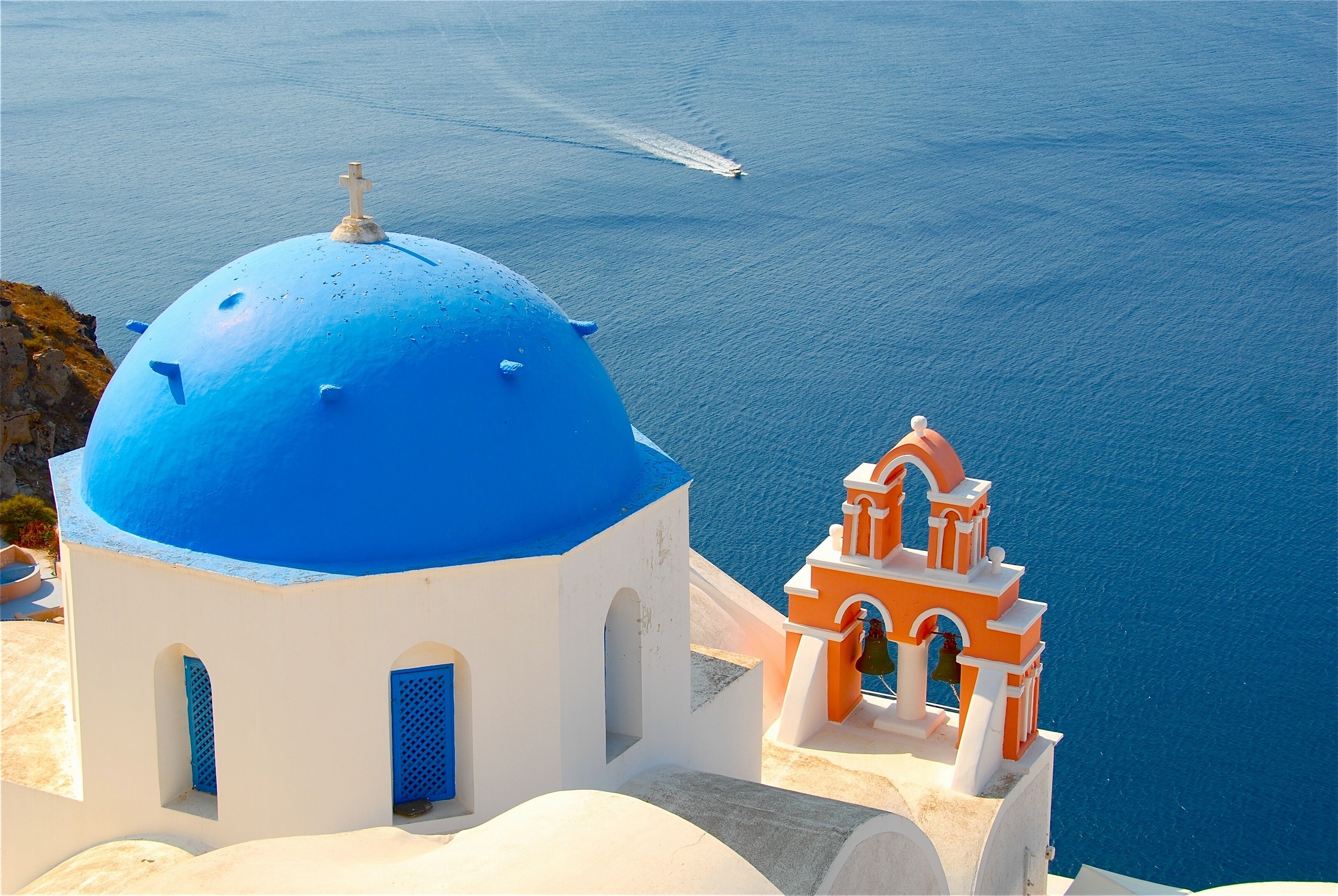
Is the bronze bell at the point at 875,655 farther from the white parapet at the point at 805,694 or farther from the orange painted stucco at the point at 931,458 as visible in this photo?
the orange painted stucco at the point at 931,458

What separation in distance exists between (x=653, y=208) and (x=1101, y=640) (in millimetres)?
19234

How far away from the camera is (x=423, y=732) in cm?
718

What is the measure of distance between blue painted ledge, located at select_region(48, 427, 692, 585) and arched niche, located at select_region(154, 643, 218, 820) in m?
0.57

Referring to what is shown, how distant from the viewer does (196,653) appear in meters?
6.86

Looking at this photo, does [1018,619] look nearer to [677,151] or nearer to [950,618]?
[950,618]

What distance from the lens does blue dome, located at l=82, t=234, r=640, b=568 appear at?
22.5ft

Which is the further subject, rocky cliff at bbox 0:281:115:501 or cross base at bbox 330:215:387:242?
rocky cliff at bbox 0:281:115:501

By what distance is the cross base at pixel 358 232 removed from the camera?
7758 millimetres

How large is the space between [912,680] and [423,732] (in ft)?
18.1

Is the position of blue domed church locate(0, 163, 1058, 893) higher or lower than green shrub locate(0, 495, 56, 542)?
higher

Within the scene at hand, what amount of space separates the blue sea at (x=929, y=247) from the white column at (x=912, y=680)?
177 inches

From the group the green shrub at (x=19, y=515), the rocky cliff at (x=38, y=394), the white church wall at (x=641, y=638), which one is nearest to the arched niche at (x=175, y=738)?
the white church wall at (x=641, y=638)

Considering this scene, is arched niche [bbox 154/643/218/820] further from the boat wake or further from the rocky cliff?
the boat wake

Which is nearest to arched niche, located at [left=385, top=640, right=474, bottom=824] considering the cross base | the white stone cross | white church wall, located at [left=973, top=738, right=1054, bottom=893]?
the cross base
